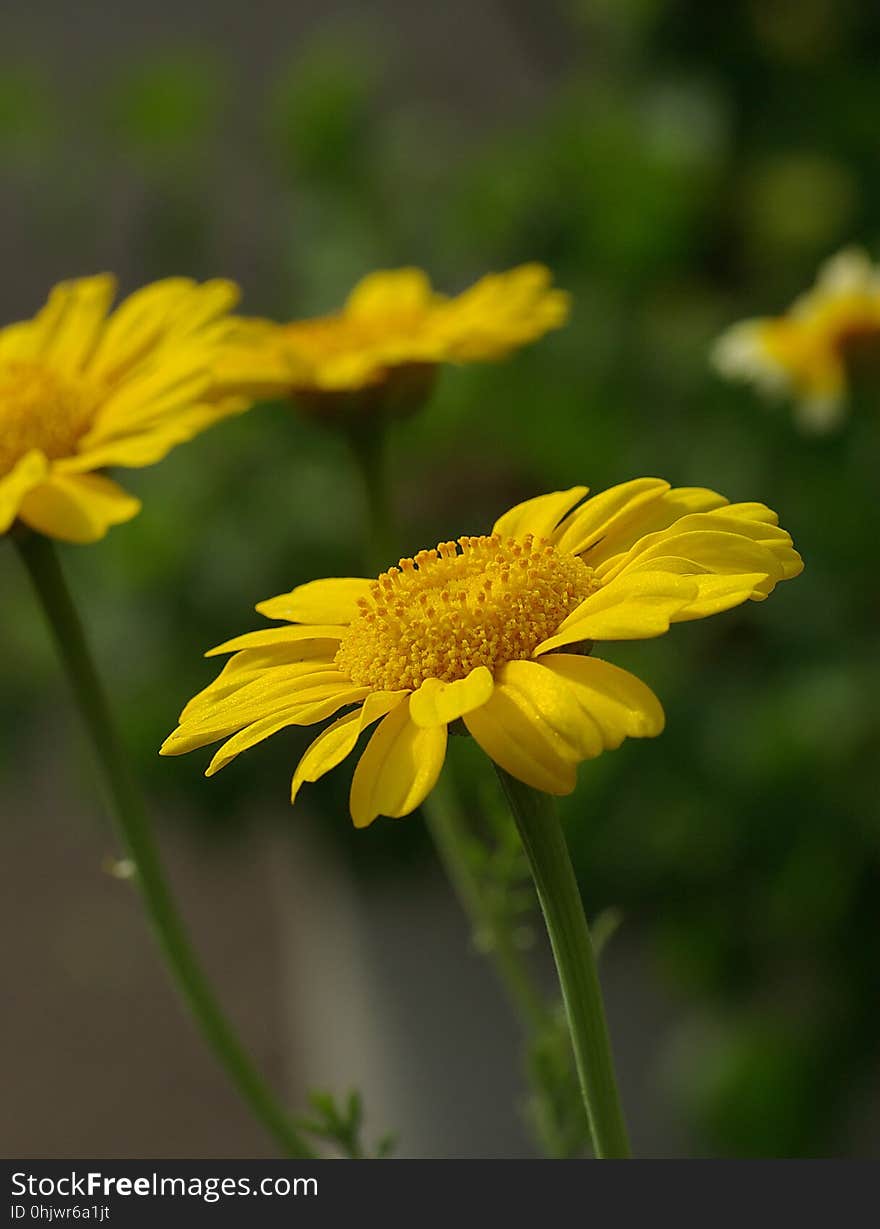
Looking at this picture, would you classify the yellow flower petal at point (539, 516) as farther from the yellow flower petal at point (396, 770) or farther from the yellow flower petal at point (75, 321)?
the yellow flower petal at point (75, 321)

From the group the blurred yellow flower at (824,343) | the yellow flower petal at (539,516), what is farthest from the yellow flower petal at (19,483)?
the blurred yellow flower at (824,343)

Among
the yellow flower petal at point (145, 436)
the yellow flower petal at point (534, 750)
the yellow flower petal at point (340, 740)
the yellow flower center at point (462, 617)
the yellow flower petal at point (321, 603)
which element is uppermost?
the yellow flower petal at point (145, 436)

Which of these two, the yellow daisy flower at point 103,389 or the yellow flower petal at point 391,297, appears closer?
the yellow daisy flower at point 103,389

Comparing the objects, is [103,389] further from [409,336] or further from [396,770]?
[396,770]

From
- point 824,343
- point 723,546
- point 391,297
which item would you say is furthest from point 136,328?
point 824,343

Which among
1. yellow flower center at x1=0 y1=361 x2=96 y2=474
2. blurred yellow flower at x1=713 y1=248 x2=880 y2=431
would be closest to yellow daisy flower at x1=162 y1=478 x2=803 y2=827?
yellow flower center at x1=0 y1=361 x2=96 y2=474
